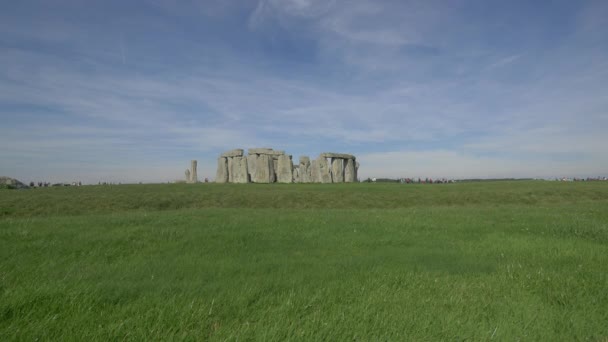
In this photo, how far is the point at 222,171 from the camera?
41000 mm

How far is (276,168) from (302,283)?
3622 centimetres

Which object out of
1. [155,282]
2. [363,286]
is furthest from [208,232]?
[363,286]

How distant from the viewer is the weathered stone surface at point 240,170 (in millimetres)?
39656

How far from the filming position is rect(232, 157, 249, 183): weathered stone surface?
130ft

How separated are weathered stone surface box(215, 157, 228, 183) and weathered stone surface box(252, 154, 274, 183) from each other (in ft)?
13.2

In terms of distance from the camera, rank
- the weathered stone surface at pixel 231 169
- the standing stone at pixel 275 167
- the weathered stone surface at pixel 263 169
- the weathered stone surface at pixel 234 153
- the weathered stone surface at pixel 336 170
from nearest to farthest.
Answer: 1. the weathered stone surface at pixel 263 169
2. the standing stone at pixel 275 167
3. the weathered stone surface at pixel 234 153
4. the weathered stone surface at pixel 231 169
5. the weathered stone surface at pixel 336 170

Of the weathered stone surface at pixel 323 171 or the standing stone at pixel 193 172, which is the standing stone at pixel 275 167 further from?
the standing stone at pixel 193 172

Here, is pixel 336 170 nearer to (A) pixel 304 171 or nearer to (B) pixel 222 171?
(A) pixel 304 171

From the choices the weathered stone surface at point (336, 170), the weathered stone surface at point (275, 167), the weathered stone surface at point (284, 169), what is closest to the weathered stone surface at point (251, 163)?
the weathered stone surface at point (275, 167)

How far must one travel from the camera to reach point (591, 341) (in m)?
3.59

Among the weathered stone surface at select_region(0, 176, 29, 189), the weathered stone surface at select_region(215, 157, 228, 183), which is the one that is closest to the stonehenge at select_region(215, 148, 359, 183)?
the weathered stone surface at select_region(215, 157, 228, 183)

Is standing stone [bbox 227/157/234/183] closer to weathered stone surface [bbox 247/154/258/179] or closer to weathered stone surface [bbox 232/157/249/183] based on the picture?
weathered stone surface [bbox 232/157/249/183]

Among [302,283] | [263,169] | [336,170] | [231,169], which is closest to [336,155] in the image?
[336,170]

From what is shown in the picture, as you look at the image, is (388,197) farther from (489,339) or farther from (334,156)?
(489,339)
